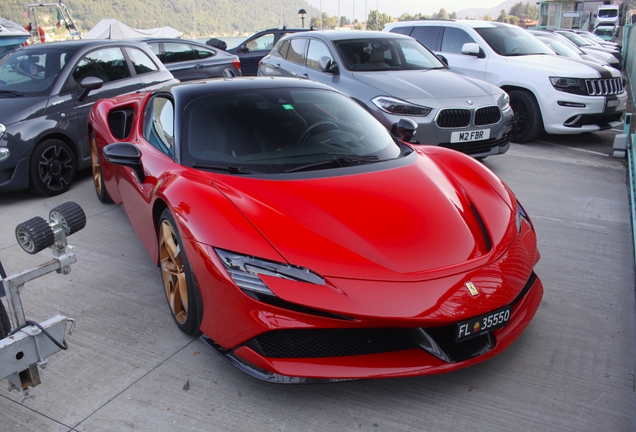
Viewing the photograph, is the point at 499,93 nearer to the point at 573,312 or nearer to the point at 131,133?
the point at 573,312

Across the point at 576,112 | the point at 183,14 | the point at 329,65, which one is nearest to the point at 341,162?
the point at 329,65

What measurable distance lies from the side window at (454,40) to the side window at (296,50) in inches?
103

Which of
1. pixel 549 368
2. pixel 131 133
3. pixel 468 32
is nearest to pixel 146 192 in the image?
pixel 131 133

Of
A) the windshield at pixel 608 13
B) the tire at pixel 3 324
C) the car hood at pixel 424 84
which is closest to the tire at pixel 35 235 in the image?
the tire at pixel 3 324

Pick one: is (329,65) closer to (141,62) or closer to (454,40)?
(141,62)

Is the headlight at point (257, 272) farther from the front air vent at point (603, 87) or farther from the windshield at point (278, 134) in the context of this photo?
the front air vent at point (603, 87)

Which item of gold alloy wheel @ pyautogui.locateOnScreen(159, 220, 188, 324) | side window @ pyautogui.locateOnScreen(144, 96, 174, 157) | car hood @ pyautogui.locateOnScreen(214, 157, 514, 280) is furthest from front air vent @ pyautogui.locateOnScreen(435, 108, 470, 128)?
gold alloy wheel @ pyautogui.locateOnScreen(159, 220, 188, 324)

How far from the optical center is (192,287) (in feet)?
8.52

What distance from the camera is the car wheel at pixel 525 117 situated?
7707 millimetres

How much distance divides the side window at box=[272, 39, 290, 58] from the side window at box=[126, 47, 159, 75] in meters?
1.98

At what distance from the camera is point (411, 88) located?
609cm

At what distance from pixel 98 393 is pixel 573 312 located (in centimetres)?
258

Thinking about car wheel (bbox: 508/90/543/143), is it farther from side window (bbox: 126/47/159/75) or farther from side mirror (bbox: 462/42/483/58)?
side window (bbox: 126/47/159/75)

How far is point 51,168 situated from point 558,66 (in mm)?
6683
